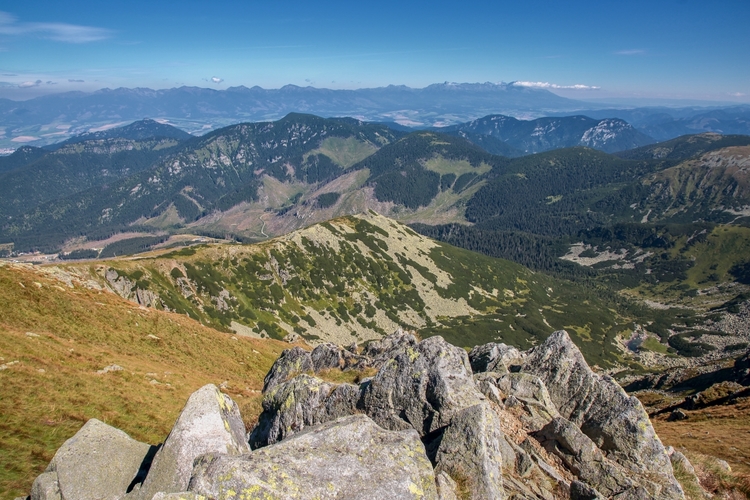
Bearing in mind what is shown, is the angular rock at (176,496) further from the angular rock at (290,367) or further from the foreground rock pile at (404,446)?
the angular rock at (290,367)

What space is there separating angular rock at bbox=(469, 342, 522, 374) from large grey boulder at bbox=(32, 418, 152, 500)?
75.9 ft

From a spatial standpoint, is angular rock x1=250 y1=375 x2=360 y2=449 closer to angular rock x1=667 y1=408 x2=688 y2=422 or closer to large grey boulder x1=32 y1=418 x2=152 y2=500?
large grey boulder x1=32 y1=418 x2=152 y2=500

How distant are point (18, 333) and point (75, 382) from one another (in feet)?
42.0

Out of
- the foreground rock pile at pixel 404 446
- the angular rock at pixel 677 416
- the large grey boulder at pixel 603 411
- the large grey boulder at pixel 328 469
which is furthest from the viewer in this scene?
the angular rock at pixel 677 416

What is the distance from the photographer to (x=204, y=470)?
11.6 m

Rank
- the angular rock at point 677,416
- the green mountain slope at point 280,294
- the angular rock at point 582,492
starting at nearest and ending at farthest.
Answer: the angular rock at point 582,492 < the angular rock at point 677,416 < the green mountain slope at point 280,294

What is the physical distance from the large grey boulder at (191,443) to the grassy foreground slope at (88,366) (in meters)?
9.33

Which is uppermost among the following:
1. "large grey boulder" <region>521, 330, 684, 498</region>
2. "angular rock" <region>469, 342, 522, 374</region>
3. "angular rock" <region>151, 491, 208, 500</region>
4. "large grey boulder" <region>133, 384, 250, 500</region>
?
"angular rock" <region>151, 491, 208, 500</region>

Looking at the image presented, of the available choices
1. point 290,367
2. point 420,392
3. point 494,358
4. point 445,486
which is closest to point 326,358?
point 290,367

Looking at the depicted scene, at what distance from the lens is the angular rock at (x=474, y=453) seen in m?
14.2

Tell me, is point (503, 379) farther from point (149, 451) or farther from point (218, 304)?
point (218, 304)

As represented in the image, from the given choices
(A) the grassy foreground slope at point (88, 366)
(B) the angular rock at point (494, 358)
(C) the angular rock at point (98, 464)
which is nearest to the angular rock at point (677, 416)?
(B) the angular rock at point (494, 358)

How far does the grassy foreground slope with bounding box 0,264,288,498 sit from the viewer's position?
23.2 metres

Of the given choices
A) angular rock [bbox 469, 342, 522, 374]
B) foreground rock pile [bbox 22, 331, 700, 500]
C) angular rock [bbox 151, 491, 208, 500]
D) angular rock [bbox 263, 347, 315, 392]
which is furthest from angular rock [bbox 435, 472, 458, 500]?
angular rock [bbox 263, 347, 315, 392]
